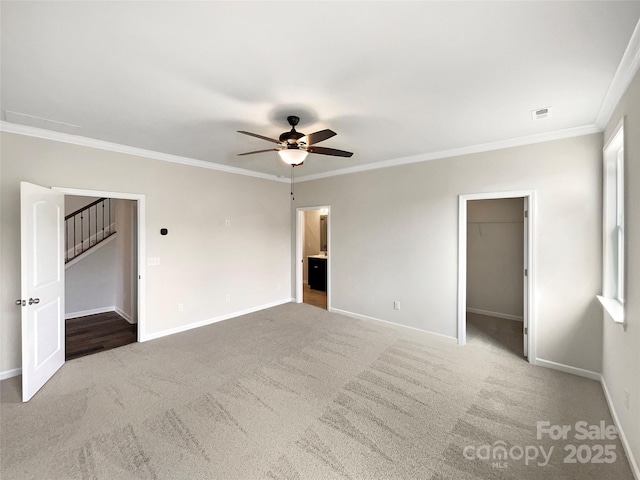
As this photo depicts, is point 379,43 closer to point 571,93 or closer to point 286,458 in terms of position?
point 571,93

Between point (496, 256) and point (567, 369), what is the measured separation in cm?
242

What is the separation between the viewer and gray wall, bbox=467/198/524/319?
4.94 m

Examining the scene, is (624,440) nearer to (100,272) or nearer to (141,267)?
(141,267)

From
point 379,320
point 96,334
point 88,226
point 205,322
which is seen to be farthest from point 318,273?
point 88,226

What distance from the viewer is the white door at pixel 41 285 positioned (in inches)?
103

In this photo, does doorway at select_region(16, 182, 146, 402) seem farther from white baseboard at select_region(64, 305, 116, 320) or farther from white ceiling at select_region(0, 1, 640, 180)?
white baseboard at select_region(64, 305, 116, 320)

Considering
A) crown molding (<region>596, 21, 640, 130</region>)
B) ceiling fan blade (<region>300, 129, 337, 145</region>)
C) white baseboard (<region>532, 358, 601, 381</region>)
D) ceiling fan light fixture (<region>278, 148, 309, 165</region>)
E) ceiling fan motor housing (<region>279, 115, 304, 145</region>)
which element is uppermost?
crown molding (<region>596, 21, 640, 130</region>)

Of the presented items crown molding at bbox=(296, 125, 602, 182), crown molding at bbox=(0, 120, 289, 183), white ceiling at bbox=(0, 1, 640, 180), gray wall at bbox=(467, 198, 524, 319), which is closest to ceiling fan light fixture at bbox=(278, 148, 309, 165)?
white ceiling at bbox=(0, 1, 640, 180)

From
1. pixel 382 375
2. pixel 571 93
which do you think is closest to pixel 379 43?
pixel 571 93

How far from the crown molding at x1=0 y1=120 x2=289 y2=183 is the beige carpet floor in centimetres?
269

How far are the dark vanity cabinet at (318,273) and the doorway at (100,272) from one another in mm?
4226

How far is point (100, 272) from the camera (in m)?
5.58

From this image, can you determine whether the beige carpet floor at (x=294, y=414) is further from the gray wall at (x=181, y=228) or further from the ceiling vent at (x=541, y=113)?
the ceiling vent at (x=541, y=113)

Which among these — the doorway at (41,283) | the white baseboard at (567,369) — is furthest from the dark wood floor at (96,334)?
the white baseboard at (567,369)
